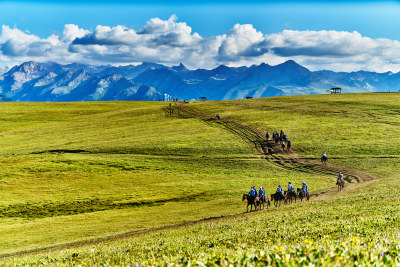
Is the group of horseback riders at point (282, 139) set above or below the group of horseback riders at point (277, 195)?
above

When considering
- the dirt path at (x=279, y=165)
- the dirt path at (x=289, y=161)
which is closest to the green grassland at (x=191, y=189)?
the dirt path at (x=279, y=165)

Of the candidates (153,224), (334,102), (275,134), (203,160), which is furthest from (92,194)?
(334,102)

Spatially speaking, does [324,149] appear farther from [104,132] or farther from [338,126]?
[104,132]

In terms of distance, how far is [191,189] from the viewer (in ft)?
191

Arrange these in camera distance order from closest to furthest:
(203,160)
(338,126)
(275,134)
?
(203,160), (275,134), (338,126)

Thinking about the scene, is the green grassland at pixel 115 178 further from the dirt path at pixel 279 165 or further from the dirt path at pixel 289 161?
the dirt path at pixel 289 161

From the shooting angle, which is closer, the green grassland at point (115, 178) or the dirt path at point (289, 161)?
the green grassland at point (115, 178)

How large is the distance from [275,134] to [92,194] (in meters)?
50.5

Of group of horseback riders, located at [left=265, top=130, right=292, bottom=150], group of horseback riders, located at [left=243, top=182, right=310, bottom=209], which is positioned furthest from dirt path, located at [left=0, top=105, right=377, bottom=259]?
group of horseback riders, located at [left=243, top=182, right=310, bottom=209]

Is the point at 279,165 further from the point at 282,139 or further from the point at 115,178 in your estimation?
the point at 115,178

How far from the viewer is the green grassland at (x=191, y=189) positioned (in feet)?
46.5

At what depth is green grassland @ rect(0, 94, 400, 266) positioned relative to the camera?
46.5ft

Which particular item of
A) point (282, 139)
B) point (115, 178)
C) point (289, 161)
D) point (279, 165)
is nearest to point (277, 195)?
point (279, 165)

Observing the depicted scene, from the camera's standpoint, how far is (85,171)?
68375mm
